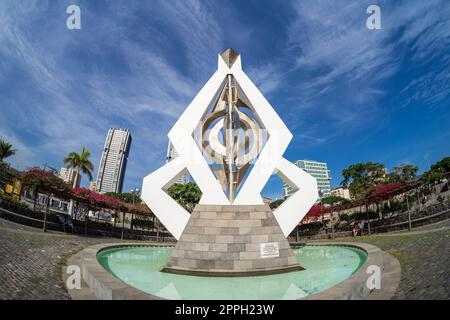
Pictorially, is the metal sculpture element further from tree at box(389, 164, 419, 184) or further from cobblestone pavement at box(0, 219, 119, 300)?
tree at box(389, 164, 419, 184)

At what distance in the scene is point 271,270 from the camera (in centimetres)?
919

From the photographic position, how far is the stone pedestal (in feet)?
30.0

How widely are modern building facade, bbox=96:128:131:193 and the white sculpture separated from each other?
7154 inches

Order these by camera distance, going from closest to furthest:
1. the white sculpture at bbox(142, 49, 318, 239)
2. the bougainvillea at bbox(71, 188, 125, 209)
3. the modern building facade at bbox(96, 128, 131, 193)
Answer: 1. the white sculpture at bbox(142, 49, 318, 239)
2. the bougainvillea at bbox(71, 188, 125, 209)
3. the modern building facade at bbox(96, 128, 131, 193)

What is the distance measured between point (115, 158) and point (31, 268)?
189169mm

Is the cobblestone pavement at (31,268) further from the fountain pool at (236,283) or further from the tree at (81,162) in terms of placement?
the tree at (81,162)

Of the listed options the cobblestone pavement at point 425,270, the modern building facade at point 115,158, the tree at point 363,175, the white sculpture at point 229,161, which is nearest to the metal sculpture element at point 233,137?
the white sculpture at point 229,161

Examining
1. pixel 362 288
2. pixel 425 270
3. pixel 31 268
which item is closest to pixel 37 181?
pixel 31 268

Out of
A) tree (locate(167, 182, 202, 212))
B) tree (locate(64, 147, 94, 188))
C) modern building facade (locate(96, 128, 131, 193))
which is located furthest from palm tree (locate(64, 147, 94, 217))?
modern building facade (locate(96, 128, 131, 193))

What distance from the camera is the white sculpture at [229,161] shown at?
37.9 ft

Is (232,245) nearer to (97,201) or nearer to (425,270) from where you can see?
(425,270)

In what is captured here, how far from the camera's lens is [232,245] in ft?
30.8
